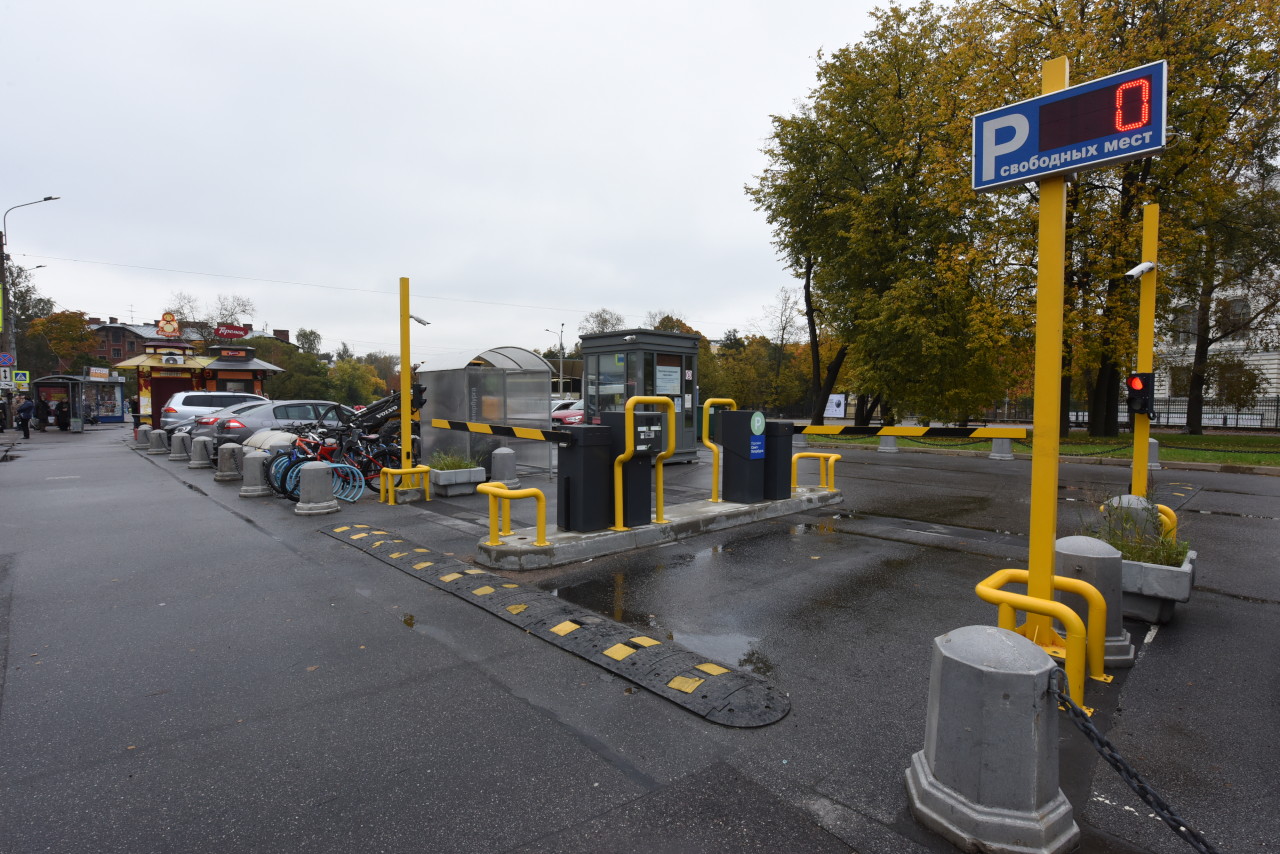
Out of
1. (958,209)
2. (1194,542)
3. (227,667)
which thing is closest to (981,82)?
(958,209)

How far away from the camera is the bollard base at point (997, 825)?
2.35 metres

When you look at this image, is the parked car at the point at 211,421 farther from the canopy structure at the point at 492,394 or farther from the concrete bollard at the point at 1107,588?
the concrete bollard at the point at 1107,588

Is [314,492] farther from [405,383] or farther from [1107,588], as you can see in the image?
[1107,588]

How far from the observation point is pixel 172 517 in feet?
29.4

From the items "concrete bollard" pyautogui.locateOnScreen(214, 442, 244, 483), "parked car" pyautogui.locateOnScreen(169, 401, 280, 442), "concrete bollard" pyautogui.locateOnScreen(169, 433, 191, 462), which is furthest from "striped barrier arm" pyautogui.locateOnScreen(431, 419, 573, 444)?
"concrete bollard" pyautogui.locateOnScreen(169, 433, 191, 462)

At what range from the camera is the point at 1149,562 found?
4.76 metres

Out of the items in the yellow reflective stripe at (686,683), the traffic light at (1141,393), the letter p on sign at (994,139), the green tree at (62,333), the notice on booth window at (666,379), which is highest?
the green tree at (62,333)

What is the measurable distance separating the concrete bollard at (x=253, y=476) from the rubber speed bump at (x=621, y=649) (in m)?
5.30

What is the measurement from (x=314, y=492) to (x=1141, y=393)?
8957mm

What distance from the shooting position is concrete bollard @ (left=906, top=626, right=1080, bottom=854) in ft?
7.72

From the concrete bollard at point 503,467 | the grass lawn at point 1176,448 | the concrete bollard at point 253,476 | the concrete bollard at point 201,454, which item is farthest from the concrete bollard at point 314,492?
the grass lawn at point 1176,448

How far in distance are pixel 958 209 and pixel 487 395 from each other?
1428 centimetres

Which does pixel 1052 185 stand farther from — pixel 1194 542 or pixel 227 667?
pixel 1194 542

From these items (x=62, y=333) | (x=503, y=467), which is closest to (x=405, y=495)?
(x=503, y=467)
